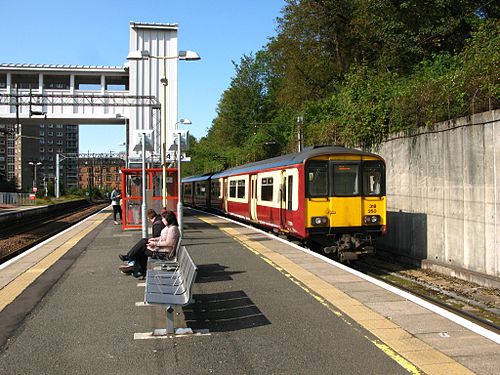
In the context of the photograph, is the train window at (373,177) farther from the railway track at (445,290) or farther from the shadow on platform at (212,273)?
the shadow on platform at (212,273)

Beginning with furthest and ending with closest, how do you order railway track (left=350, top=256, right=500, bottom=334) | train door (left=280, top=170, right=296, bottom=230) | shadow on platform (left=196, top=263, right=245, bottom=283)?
train door (left=280, top=170, right=296, bottom=230) < shadow on platform (left=196, top=263, right=245, bottom=283) < railway track (left=350, top=256, right=500, bottom=334)

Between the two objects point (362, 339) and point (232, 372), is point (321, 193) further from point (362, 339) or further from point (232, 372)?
point (232, 372)

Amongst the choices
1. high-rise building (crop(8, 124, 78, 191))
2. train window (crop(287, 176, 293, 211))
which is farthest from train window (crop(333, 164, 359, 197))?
high-rise building (crop(8, 124, 78, 191))

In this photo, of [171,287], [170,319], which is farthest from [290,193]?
[170,319]

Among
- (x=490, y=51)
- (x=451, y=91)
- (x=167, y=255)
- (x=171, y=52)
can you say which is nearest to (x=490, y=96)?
(x=451, y=91)

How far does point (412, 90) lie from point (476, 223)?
20.7 feet

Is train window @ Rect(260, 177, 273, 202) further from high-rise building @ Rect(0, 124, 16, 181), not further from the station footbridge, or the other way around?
high-rise building @ Rect(0, 124, 16, 181)

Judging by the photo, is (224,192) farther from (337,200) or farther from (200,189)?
(337,200)

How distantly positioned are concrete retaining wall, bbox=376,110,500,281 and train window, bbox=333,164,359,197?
249 cm

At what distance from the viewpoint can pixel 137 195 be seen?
703 inches

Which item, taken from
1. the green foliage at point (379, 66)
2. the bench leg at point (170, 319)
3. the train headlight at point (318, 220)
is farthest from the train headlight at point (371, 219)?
the bench leg at point (170, 319)

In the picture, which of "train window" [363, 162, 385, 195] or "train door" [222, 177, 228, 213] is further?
"train door" [222, 177, 228, 213]

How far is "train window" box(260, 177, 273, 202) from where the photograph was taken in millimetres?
16620

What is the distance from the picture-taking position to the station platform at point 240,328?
4.95m
